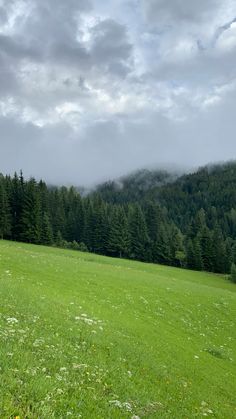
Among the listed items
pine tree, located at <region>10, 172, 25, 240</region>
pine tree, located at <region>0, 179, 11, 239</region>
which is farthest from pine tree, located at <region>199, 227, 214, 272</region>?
pine tree, located at <region>0, 179, 11, 239</region>

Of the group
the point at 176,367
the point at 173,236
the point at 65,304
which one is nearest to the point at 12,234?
the point at 173,236

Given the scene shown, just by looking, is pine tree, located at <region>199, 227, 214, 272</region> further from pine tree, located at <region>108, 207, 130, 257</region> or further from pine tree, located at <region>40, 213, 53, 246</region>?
pine tree, located at <region>40, 213, 53, 246</region>

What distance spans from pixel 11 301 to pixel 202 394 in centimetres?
1110

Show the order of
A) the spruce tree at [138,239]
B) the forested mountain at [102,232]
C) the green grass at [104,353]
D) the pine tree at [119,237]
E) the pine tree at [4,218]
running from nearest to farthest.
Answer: the green grass at [104,353] < the pine tree at [4,218] < the forested mountain at [102,232] < the pine tree at [119,237] < the spruce tree at [138,239]

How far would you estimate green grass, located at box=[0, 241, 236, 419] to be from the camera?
946cm

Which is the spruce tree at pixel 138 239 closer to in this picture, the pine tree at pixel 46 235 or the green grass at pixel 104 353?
the pine tree at pixel 46 235

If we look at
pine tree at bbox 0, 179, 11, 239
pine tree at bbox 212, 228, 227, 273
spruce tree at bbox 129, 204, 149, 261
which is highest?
pine tree at bbox 0, 179, 11, 239

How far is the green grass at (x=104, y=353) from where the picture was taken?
946 centimetres

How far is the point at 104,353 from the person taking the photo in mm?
15461

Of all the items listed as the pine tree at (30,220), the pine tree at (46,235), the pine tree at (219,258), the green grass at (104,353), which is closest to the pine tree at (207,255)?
the pine tree at (219,258)

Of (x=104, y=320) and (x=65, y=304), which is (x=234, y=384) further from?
(x=65, y=304)

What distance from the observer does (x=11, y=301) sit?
19266 mm

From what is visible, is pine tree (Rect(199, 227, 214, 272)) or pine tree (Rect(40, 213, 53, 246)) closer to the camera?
pine tree (Rect(40, 213, 53, 246))

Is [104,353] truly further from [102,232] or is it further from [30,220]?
[102,232]
